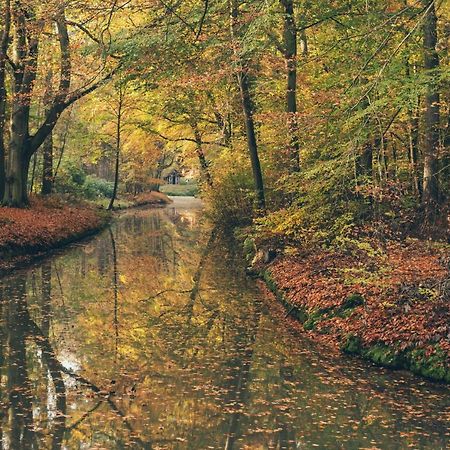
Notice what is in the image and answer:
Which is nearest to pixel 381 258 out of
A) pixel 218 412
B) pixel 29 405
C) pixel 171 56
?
pixel 218 412

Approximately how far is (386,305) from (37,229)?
13.9 meters

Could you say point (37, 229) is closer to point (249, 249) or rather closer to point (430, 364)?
point (249, 249)

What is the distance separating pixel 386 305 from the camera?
30.3ft

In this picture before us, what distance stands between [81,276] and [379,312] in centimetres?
902

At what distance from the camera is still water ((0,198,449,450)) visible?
20.7 ft

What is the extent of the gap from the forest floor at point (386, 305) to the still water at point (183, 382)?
0.35m

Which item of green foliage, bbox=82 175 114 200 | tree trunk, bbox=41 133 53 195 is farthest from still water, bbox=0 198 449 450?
green foliage, bbox=82 175 114 200

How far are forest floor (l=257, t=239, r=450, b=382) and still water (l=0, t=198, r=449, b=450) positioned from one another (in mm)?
348

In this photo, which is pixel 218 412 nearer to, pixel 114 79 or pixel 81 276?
pixel 81 276

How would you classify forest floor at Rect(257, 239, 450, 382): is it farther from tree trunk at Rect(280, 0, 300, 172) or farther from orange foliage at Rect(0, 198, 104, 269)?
orange foliage at Rect(0, 198, 104, 269)

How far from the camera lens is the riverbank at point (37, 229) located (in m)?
17.8

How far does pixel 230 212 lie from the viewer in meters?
25.6

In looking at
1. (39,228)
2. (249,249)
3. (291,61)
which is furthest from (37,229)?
(291,61)

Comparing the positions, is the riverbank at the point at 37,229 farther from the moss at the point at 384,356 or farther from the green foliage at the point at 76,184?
the moss at the point at 384,356
